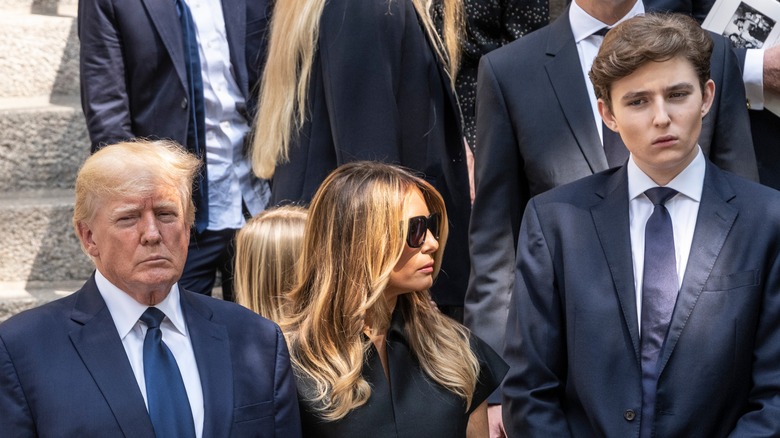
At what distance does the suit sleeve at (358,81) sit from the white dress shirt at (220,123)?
799 mm

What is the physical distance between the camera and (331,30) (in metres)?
3.95

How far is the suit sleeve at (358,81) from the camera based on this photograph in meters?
3.92

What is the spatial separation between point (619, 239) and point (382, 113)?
1.15 meters

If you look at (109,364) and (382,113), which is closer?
(109,364)

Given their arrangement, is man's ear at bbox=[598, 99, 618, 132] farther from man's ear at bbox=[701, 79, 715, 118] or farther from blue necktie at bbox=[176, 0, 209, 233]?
blue necktie at bbox=[176, 0, 209, 233]

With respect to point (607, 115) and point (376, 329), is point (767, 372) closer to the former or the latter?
point (607, 115)

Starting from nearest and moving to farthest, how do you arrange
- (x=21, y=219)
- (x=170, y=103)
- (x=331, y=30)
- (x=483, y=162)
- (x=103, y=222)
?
(x=103, y=222) < (x=483, y=162) < (x=331, y=30) < (x=170, y=103) < (x=21, y=219)

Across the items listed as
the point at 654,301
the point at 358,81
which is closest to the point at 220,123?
the point at 358,81

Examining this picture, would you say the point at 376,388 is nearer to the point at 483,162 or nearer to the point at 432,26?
the point at 483,162

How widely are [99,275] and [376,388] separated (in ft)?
2.43

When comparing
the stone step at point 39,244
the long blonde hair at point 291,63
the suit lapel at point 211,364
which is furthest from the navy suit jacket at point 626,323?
the stone step at point 39,244

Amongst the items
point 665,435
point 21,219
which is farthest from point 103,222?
point 21,219

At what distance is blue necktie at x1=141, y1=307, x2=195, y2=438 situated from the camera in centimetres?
270

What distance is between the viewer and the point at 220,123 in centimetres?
466
